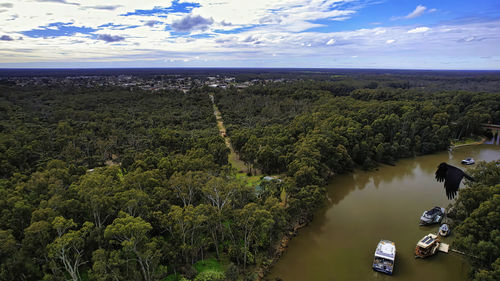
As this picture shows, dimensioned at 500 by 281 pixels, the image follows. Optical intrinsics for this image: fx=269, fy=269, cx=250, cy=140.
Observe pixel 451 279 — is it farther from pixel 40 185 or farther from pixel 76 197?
pixel 40 185

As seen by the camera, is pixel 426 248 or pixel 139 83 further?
pixel 139 83

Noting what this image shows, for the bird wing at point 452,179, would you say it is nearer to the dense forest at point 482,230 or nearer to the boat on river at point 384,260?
the dense forest at point 482,230

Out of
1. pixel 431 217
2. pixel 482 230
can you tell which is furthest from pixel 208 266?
pixel 431 217

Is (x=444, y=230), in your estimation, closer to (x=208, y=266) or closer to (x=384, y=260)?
(x=384, y=260)

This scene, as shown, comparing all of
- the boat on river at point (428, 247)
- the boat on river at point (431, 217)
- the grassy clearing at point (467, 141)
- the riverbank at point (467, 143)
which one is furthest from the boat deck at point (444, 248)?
the grassy clearing at point (467, 141)

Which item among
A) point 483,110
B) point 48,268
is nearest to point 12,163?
point 48,268
